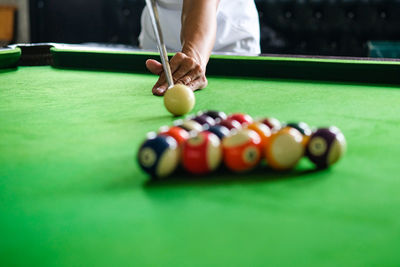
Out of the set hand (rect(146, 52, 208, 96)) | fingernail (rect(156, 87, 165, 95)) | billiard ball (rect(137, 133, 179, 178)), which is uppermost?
billiard ball (rect(137, 133, 179, 178))

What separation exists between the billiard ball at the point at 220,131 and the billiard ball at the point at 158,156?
106mm

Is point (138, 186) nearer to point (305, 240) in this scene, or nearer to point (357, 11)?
point (305, 240)

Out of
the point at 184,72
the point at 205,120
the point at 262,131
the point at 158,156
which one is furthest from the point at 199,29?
the point at 158,156

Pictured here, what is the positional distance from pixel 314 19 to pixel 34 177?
3.93 metres

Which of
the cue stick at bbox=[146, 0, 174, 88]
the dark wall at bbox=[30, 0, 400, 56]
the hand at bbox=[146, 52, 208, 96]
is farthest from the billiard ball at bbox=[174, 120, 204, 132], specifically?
the dark wall at bbox=[30, 0, 400, 56]

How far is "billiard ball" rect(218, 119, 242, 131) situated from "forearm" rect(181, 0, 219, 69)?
3.42 ft

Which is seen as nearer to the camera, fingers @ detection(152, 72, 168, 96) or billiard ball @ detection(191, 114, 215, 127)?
billiard ball @ detection(191, 114, 215, 127)

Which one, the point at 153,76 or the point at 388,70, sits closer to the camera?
the point at 388,70

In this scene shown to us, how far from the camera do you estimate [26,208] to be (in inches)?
28.3

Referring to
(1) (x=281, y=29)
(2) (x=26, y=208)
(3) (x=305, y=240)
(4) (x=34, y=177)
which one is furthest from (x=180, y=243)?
(1) (x=281, y=29)

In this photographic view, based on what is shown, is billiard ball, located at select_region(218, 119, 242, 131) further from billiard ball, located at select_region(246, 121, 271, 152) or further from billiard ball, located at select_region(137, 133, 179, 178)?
billiard ball, located at select_region(137, 133, 179, 178)

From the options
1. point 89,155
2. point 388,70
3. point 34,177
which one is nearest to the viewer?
point 34,177

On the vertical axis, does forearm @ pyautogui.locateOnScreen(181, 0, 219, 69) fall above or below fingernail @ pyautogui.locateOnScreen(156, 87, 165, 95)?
above

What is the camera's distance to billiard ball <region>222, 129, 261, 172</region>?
861 mm
